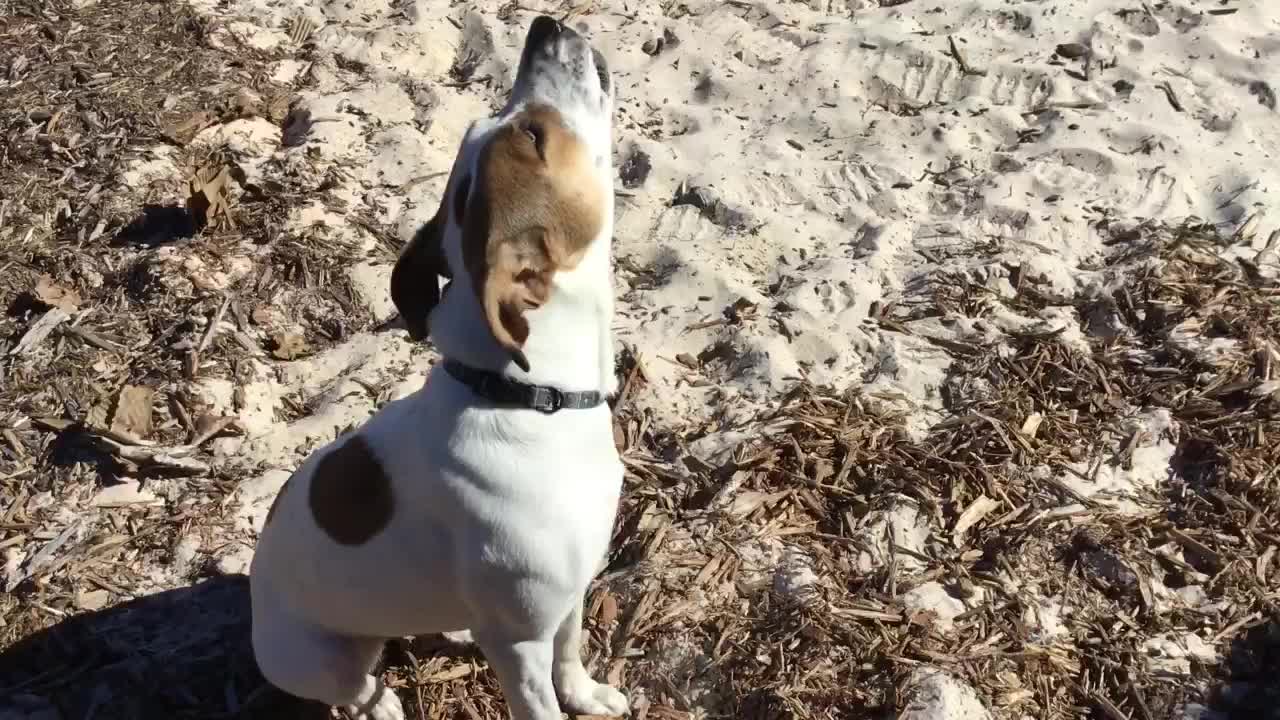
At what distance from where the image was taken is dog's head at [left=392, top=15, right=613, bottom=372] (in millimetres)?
2682

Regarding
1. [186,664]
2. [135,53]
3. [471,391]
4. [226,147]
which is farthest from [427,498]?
[135,53]

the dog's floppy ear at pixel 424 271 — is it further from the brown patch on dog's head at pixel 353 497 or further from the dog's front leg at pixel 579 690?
the dog's front leg at pixel 579 690

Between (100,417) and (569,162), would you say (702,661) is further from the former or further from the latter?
(100,417)

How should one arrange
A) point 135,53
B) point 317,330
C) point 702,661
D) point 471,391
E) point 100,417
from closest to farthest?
point 471,391 < point 702,661 < point 100,417 < point 317,330 < point 135,53

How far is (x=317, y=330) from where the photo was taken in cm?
471

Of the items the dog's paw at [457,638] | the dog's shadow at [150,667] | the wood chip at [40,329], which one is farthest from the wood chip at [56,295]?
the dog's paw at [457,638]

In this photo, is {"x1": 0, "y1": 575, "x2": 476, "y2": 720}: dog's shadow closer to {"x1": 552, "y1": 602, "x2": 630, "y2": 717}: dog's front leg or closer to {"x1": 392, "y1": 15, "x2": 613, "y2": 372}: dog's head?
{"x1": 552, "y1": 602, "x2": 630, "y2": 717}: dog's front leg

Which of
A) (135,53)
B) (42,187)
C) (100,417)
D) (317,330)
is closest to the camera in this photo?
(100,417)

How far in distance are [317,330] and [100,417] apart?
940mm

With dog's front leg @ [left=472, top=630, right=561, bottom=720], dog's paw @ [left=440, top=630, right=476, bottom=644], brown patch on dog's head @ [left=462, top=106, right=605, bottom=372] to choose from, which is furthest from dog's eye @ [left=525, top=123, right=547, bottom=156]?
dog's paw @ [left=440, top=630, right=476, bottom=644]

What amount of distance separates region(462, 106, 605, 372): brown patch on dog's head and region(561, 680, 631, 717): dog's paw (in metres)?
1.39

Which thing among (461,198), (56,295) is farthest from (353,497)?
(56,295)

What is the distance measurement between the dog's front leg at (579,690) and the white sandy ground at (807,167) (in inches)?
11.2

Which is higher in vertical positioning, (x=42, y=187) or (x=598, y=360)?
(x=598, y=360)
